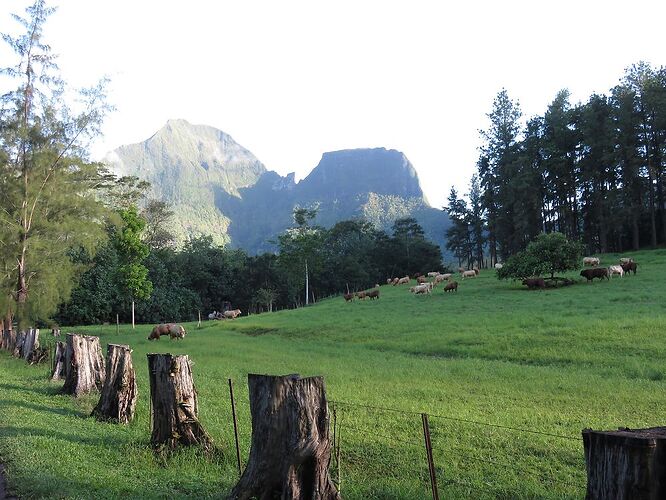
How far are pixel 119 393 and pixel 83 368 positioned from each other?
3370mm

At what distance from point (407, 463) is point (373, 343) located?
14.4 m

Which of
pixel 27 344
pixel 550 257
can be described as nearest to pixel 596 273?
pixel 550 257

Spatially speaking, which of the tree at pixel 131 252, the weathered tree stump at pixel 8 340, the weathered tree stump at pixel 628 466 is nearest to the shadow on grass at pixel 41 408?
the weathered tree stump at pixel 628 466

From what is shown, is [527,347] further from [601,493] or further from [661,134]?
[661,134]

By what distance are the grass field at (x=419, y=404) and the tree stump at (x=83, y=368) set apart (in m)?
0.48

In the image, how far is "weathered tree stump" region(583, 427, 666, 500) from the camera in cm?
290

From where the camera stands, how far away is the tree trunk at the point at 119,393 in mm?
9336

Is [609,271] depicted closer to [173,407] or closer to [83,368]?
[83,368]

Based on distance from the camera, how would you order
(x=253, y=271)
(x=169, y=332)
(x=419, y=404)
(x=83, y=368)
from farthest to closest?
(x=253, y=271), (x=169, y=332), (x=83, y=368), (x=419, y=404)

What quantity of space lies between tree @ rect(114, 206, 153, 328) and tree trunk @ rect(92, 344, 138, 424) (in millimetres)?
24533

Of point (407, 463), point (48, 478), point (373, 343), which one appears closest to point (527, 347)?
point (373, 343)

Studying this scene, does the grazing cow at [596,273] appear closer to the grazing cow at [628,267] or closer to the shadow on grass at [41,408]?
the grazing cow at [628,267]

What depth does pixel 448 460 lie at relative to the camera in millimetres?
7367

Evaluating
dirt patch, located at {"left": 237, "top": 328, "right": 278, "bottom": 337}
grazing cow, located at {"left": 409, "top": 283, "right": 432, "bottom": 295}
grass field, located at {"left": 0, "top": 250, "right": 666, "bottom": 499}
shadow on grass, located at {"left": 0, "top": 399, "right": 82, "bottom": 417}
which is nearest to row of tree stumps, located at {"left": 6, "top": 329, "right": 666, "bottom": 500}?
grass field, located at {"left": 0, "top": 250, "right": 666, "bottom": 499}
